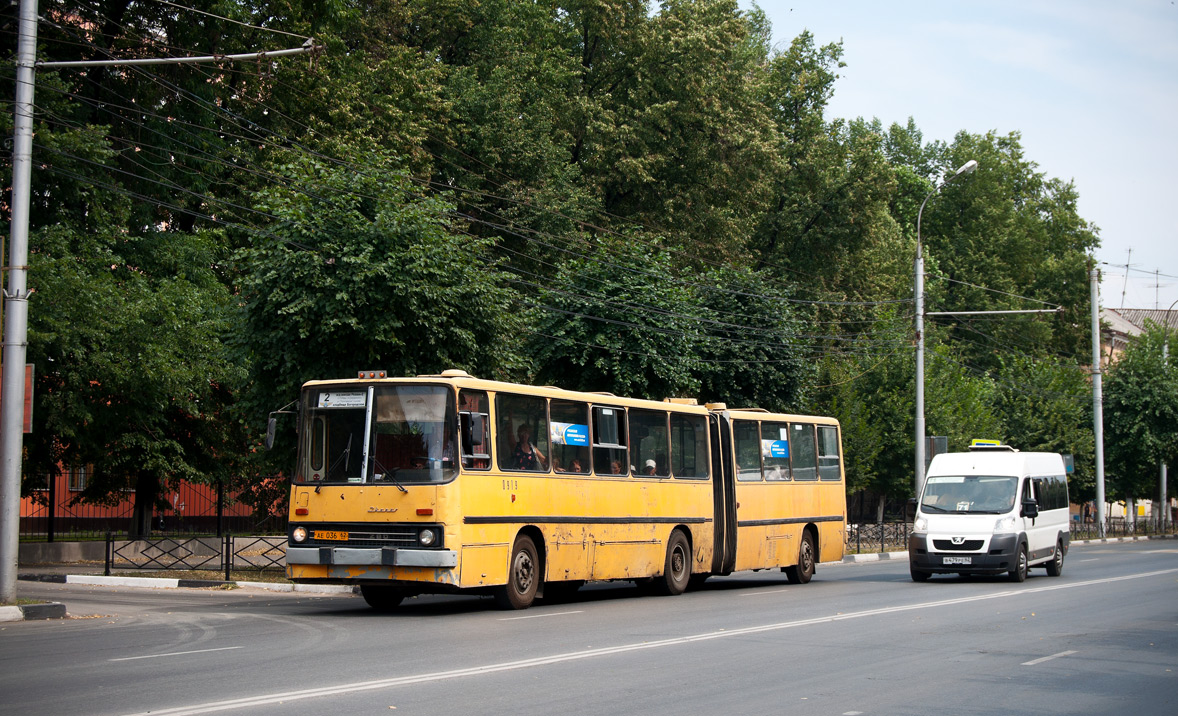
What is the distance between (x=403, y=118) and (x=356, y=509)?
22506mm

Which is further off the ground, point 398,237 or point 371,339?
point 398,237

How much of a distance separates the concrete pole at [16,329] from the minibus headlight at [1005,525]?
16.7 m

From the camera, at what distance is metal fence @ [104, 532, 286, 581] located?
25516 millimetres

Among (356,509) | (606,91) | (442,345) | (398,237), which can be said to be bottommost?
(356,509)

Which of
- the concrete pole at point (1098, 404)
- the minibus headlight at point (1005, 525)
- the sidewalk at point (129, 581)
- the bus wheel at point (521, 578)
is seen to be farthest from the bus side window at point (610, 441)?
the concrete pole at point (1098, 404)

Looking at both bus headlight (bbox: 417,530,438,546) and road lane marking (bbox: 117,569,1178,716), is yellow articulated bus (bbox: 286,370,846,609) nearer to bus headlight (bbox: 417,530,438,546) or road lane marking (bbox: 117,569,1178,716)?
bus headlight (bbox: 417,530,438,546)

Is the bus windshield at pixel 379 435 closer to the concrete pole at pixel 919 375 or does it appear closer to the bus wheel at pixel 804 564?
the bus wheel at pixel 804 564

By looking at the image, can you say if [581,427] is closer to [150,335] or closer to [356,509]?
[356,509]

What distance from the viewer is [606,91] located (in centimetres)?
4681

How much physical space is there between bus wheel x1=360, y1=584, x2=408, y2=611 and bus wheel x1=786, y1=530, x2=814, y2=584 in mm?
9596

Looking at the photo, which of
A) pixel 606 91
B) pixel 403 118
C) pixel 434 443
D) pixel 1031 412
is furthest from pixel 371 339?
pixel 1031 412

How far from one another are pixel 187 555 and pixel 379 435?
39.9 ft

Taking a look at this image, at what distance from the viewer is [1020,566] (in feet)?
76.3

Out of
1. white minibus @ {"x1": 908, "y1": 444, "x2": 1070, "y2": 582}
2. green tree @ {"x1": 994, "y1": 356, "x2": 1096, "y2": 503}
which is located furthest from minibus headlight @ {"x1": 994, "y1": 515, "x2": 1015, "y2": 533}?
green tree @ {"x1": 994, "y1": 356, "x2": 1096, "y2": 503}
